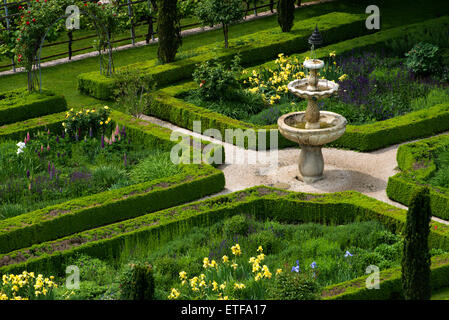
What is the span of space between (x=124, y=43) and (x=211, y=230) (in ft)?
48.1

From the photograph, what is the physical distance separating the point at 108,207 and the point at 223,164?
339 centimetres

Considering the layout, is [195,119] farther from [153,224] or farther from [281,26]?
[281,26]

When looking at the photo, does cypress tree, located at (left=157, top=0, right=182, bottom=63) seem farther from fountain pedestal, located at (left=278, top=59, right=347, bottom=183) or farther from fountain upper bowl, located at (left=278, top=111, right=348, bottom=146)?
fountain upper bowl, located at (left=278, top=111, right=348, bottom=146)

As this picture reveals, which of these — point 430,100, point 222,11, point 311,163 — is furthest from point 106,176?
point 222,11

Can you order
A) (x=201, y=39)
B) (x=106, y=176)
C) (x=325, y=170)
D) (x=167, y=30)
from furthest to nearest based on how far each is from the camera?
(x=201, y=39)
(x=167, y=30)
(x=325, y=170)
(x=106, y=176)

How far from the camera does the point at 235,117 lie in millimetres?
20438

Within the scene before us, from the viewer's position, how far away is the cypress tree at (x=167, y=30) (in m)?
23.2

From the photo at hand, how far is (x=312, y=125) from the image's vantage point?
17156 mm

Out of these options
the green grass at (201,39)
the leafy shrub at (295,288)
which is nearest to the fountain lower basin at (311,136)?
the leafy shrub at (295,288)

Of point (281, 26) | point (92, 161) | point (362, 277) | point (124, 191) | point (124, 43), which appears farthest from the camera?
point (124, 43)

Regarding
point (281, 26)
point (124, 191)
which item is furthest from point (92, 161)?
point (281, 26)

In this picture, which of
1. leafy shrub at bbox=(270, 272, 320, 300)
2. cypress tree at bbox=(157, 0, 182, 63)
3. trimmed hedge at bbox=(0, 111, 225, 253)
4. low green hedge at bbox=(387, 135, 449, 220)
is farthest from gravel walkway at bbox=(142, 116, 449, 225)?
cypress tree at bbox=(157, 0, 182, 63)

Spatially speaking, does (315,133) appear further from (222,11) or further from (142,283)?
(222,11)

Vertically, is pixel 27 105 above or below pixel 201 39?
below
